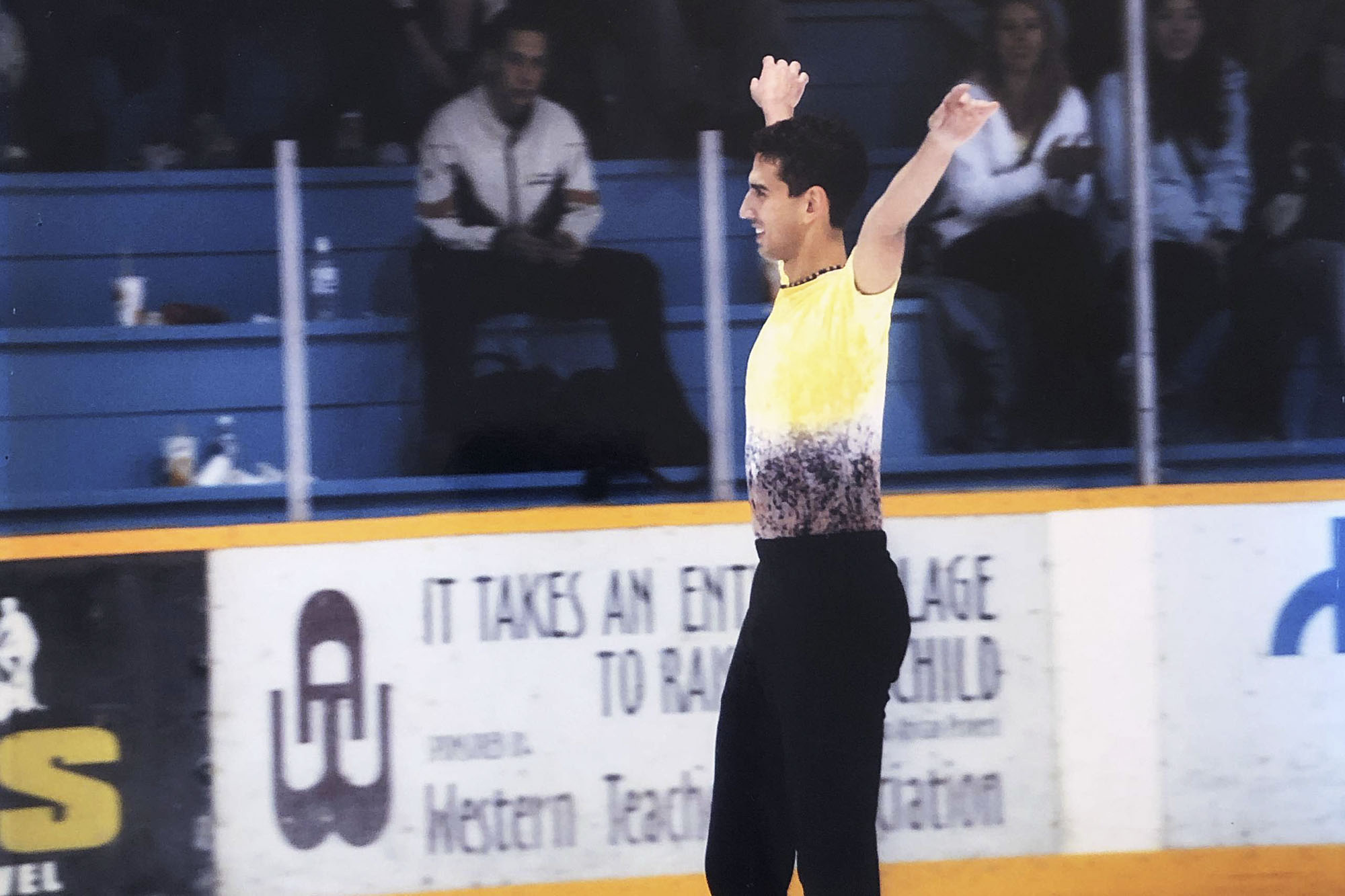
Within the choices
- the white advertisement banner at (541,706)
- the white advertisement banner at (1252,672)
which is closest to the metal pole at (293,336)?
the white advertisement banner at (541,706)

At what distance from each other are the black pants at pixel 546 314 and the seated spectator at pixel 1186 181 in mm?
1356

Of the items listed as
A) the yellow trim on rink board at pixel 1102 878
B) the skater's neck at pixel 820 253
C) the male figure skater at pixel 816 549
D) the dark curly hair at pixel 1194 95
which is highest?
the dark curly hair at pixel 1194 95

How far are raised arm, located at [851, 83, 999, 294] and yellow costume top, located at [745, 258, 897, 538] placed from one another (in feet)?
0.15

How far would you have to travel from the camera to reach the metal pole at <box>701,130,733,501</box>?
12.2ft

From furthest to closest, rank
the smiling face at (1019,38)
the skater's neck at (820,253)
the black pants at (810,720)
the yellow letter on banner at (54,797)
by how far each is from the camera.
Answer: the smiling face at (1019,38) < the yellow letter on banner at (54,797) < the skater's neck at (820,253) < the black pants at (810,720)

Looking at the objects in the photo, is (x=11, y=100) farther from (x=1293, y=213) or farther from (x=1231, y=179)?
(x=1293, y=213)

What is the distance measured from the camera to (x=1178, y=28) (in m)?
3.85

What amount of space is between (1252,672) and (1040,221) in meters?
1.44

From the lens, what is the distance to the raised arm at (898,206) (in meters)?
3.17

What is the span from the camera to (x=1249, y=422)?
388 cm

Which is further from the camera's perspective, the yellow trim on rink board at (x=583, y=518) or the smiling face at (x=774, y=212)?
the yellow trim on rink board at (x=583, y=518)

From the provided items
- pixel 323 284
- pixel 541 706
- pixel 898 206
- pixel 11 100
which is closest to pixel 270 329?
pixel 323 284

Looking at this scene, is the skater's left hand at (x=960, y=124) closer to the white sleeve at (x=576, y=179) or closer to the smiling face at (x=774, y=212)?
the smiling face at (x=774, y=212)

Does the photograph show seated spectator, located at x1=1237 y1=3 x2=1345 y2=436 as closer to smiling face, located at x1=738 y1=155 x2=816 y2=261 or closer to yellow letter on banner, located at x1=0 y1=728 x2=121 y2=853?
smiling face, located at x1=738 y1=155 x2=816 y2=261
